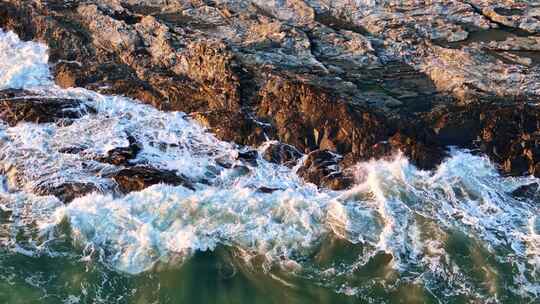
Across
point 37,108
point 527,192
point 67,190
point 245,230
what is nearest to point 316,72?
point 245,230

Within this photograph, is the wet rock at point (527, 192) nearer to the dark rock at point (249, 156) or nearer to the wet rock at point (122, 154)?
the dark rock at point (249, 156)

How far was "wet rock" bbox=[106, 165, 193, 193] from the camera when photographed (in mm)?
15008

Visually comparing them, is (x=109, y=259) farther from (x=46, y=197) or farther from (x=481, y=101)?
(x=481, y=101)

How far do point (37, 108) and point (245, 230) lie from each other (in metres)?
7.91

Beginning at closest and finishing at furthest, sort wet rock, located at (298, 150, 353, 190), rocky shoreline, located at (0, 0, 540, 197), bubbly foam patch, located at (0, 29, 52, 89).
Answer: wet rock, located at (298, 150, 353, 190) < rocky shoreline, located at (0, 0, 540, 197) < bubbly foam patch, located at (0, 29, 52, 89)

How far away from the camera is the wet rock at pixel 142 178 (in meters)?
15.0

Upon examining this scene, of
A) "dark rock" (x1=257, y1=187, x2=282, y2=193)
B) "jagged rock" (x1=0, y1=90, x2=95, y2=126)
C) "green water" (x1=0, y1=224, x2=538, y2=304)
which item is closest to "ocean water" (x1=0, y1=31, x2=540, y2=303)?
"green water" (x1=0, y1=224, x2=538, y2=304)

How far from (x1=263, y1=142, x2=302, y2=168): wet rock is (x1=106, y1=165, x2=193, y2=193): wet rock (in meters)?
2.39

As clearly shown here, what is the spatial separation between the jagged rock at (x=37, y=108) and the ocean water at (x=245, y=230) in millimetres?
364

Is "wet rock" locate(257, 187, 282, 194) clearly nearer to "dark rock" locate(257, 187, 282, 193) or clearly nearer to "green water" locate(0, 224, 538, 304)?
"dark rock" locate(257, 187, 282, 193)

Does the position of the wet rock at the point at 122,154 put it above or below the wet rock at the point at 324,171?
below

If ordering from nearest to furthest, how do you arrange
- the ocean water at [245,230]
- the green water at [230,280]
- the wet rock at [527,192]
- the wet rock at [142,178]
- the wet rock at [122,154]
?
the green water at [230,280], the ocean water at [245,230], the wet rock at [142,178], the wet rock at [527,192], the wet rock at [122,154]

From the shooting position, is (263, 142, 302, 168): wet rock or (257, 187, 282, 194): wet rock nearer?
(257, 187, 282, 194): wet rock

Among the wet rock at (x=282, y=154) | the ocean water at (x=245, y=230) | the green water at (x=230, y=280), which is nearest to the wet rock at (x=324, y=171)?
the ocean water at (x=245, y=230)
